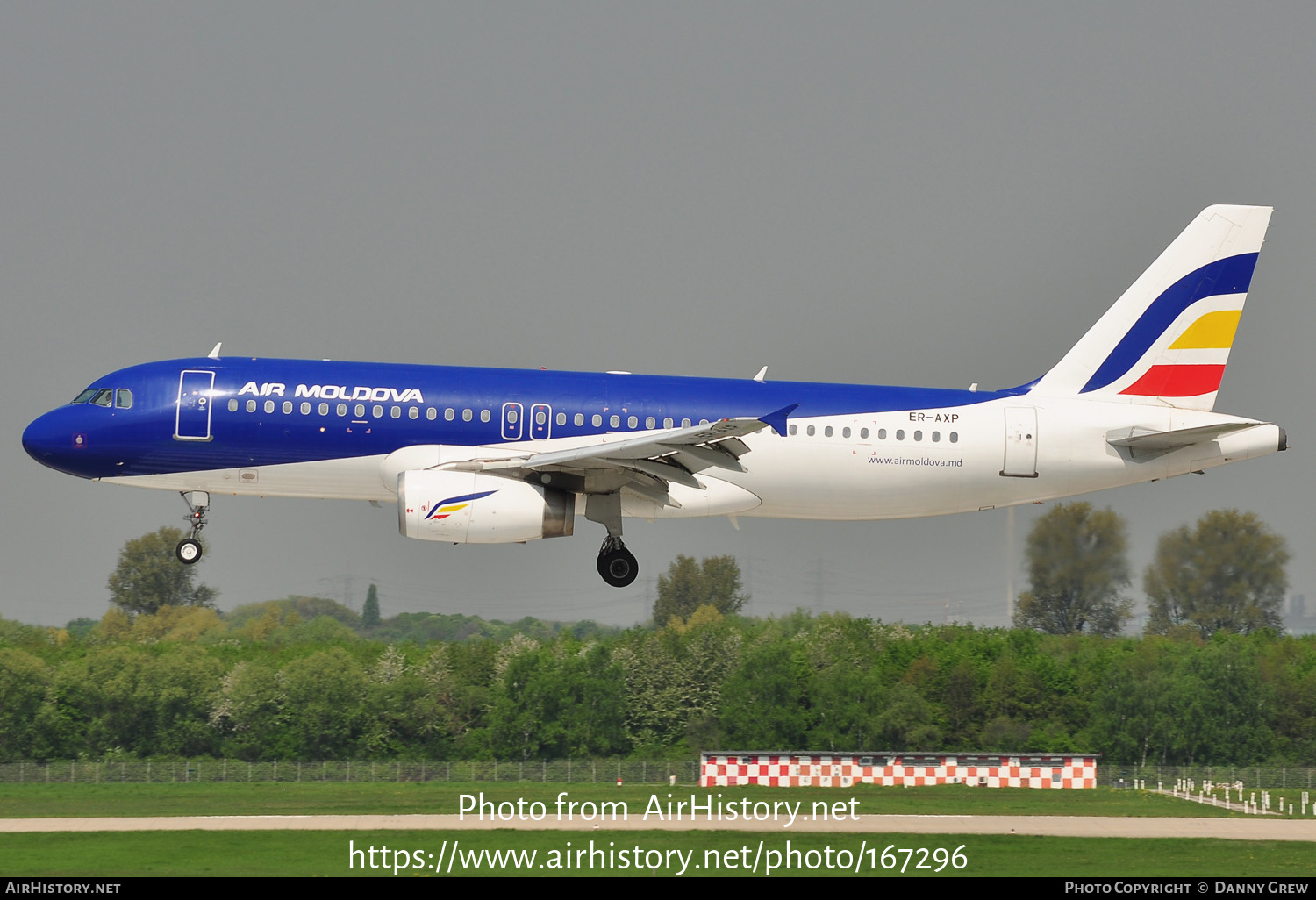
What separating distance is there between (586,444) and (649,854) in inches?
340

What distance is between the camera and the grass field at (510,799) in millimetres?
36969

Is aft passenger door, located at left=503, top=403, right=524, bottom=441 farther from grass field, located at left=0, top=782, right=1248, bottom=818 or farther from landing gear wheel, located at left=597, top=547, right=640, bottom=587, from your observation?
grass field, located at left=0, top=782, right=1248, bottom=818

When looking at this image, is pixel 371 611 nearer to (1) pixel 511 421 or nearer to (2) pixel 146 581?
(2) pixel 146 581

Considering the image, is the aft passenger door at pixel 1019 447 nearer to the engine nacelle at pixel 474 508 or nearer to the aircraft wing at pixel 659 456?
the aircraft wing at pixel 659 456

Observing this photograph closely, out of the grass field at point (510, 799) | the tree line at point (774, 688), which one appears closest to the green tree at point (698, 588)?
the tree line at point (774, 688)

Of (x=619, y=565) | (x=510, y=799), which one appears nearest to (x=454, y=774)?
(x=510, y=799)

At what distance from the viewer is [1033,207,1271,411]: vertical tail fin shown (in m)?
35.1

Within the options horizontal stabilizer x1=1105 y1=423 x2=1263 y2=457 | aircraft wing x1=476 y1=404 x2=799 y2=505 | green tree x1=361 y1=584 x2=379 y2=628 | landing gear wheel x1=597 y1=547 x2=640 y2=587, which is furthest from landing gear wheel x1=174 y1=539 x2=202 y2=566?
green tree x1=361 y1=584 x2=379 y2=628

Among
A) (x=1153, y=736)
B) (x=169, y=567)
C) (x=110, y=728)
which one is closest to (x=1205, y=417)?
(x=1153, y=736)

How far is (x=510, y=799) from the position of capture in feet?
124

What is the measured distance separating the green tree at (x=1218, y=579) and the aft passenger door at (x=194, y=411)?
4980cm

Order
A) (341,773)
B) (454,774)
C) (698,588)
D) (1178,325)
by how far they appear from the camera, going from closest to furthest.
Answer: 1. (1178,325)
2. (454,774)
3. (341,773)
4. (698,588)
